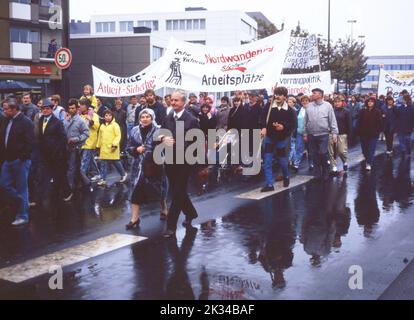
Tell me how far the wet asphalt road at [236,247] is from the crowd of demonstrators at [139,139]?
1.86 feet

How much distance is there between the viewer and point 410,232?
7371mm

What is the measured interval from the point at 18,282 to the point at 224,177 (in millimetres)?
7272

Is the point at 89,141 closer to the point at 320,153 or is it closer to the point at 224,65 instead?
the point at 224,65

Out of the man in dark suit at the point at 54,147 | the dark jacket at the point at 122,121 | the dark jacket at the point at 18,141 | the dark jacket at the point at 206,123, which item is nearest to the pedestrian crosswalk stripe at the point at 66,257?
the dark jacket at the point at 18,141

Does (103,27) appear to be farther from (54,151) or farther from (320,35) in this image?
(54,151)

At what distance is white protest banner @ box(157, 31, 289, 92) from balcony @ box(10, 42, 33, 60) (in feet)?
92.4

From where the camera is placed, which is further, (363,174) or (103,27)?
(103,27)

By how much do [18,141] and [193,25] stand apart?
66402 mm

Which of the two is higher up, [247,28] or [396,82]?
[247,28]

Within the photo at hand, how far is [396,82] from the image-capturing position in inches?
878

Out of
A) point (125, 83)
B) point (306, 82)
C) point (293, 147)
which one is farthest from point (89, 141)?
point (306, 82)

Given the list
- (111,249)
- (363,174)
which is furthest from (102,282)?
(363,174)

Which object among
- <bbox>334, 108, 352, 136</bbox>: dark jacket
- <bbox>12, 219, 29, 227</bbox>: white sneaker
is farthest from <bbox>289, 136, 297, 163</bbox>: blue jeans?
<bbox>12, 219, 29, 227</bbox>: white sneaker

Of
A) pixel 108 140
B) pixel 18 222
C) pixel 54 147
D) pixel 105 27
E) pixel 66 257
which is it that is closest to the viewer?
pixel 66 257
